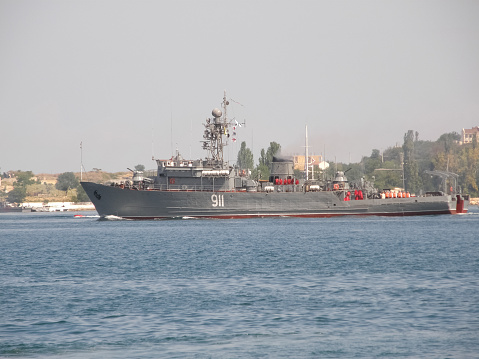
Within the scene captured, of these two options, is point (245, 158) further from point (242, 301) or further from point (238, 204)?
point (242, 301)

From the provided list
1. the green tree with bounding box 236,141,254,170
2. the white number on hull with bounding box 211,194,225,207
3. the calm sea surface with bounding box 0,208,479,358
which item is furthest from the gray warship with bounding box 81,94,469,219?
the green tree with bounding box 236,141,254,170

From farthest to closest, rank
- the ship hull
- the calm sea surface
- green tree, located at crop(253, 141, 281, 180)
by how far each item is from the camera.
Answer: green tree, located at crop(253, 141, 281, 180)
the ship hull
the calm sea surface

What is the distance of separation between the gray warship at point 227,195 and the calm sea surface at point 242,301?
3684cm

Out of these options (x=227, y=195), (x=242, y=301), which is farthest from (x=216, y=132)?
(x=242, y=301)

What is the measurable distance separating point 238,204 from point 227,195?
234cm

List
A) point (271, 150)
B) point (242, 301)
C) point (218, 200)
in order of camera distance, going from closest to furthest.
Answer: point (242, 301)
point (218, 200)
point (271, 150)

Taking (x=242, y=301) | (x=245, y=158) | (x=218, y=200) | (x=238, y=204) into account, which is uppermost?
(x=245, y=158)

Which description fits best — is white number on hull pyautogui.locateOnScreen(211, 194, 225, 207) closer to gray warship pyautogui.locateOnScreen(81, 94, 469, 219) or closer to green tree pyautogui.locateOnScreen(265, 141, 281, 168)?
gray warship pyautogui.locateOnScreen(81, 94, 469, 219)

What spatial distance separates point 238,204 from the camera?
306 feet

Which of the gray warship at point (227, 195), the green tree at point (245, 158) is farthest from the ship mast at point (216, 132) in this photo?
the green tree at point (245, 158)

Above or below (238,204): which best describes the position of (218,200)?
above

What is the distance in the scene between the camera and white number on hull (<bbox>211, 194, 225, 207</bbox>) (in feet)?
299

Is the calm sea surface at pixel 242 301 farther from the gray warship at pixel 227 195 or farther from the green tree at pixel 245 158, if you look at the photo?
the green tree at pixel 245 158

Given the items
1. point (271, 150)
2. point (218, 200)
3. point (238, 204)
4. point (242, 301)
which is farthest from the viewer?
point (271, 150)
